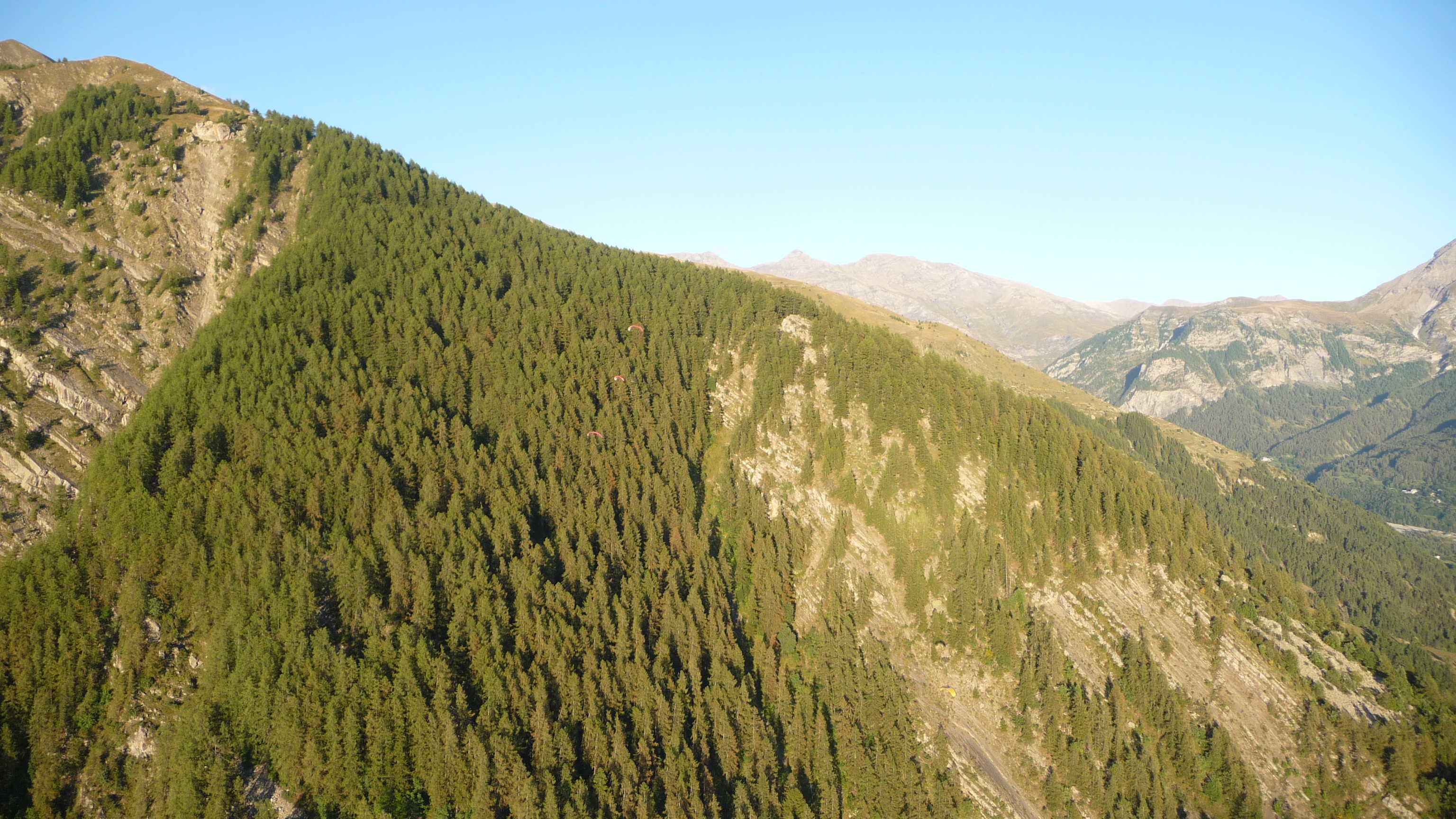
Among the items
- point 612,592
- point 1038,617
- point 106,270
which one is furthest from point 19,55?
point 1038,617

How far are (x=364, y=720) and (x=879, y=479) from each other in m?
76.6

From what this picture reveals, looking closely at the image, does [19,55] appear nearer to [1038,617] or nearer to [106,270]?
[106,270]

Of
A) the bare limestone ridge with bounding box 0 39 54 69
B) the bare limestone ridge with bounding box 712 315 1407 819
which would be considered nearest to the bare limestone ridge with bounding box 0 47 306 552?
the bare limestone ridge with bounding box 0 39 54 69

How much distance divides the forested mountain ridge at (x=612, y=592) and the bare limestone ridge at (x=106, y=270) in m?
5.37

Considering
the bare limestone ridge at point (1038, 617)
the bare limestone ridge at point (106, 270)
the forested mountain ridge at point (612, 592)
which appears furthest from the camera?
the bare limestone ridge at point (1038, 617)

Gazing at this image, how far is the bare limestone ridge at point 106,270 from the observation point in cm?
7544

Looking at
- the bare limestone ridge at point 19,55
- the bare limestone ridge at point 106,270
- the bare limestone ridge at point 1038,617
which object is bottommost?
the bare limestone ridge at point 1038,617

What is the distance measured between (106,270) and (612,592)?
81417 millimetres

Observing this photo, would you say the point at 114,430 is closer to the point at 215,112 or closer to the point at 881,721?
the point at 215,112

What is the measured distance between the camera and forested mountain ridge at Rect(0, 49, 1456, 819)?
62.8 m

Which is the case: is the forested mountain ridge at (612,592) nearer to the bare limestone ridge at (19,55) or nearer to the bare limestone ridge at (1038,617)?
the bare limestone ridge at (1038,617)

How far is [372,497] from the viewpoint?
79.9 m

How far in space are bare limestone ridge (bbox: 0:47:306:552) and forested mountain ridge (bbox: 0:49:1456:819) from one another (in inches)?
212

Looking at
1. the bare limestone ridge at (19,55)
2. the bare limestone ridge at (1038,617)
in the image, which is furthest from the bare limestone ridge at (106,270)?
the bare limestone ridge at (1038,617)
